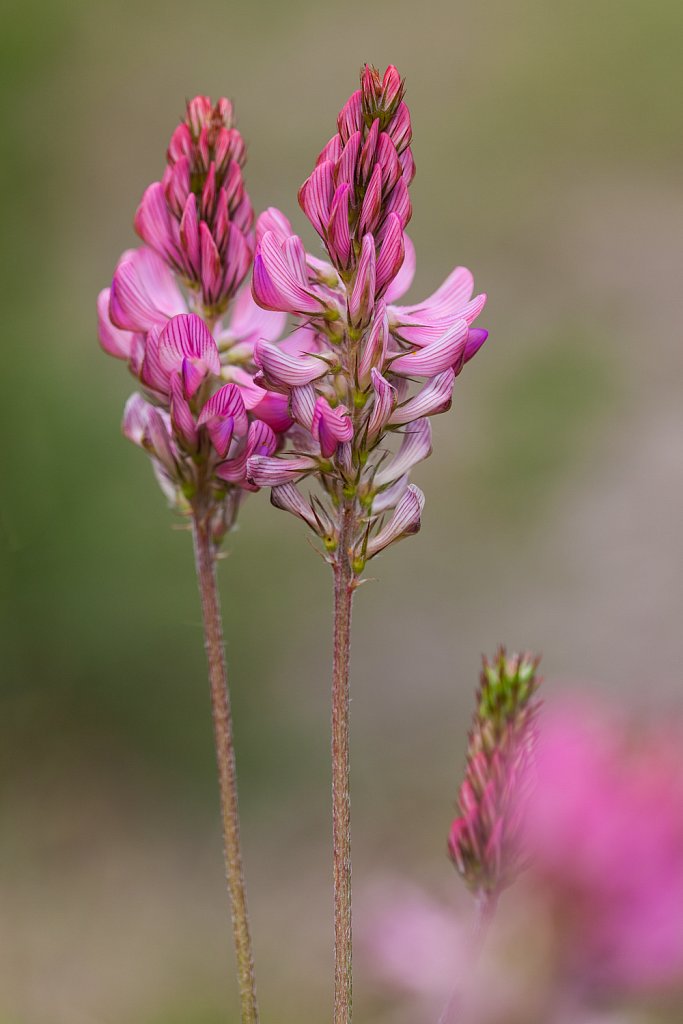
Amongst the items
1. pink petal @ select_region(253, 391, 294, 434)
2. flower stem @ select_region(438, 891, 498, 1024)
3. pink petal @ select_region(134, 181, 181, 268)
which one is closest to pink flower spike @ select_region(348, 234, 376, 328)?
pink petal @ select_region(253, 391, 294, 434)

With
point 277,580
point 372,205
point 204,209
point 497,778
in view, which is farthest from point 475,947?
point 277,580

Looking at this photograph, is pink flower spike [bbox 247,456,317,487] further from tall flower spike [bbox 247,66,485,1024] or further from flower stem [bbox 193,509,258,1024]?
flower stem [bbox 193,509,258,1024]

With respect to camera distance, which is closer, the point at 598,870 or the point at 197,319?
the point at 598,870

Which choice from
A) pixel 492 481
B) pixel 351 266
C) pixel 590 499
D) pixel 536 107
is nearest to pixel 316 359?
pixel 351 266

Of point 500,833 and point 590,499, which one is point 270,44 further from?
point 500,833

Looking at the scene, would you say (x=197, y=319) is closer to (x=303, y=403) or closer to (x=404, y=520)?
(x=303, y=403)

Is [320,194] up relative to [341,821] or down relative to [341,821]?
up
